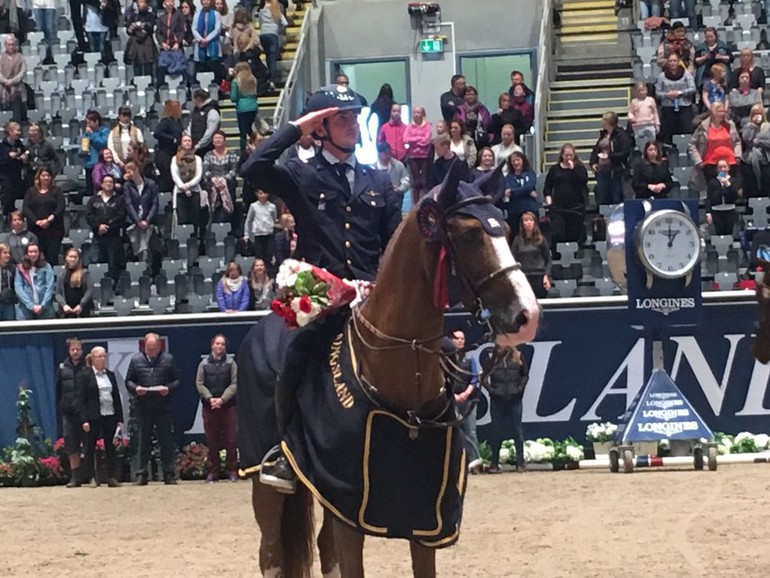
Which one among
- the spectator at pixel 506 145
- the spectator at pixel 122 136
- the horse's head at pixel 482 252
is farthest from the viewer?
the spectator at pixel 122 136

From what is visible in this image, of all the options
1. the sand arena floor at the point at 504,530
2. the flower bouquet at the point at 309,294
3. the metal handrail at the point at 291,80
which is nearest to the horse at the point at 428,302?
the flower bouquet at the point at 309,294

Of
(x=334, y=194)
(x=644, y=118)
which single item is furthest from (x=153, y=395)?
(x=334, y=194)

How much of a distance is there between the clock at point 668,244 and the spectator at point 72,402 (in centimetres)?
627

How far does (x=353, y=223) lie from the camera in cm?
786

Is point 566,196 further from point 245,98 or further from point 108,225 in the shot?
point 108,225

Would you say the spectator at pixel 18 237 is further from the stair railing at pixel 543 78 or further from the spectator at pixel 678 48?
the spectator at pixel 678 48

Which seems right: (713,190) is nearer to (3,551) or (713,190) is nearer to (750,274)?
(750,274)

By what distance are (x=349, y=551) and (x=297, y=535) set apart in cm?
122

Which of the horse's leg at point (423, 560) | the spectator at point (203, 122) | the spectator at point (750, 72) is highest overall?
the spectator at point (750, 72)

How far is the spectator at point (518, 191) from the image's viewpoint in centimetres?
1931

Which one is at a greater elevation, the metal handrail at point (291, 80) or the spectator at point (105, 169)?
the metal handrail at point (291, 80)

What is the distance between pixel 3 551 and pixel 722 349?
28.0 ft

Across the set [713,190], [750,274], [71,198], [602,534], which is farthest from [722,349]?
[71,198]

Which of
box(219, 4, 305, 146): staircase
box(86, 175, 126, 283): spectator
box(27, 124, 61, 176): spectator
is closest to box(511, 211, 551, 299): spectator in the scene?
box(86, 175, 126, 283): spectator
